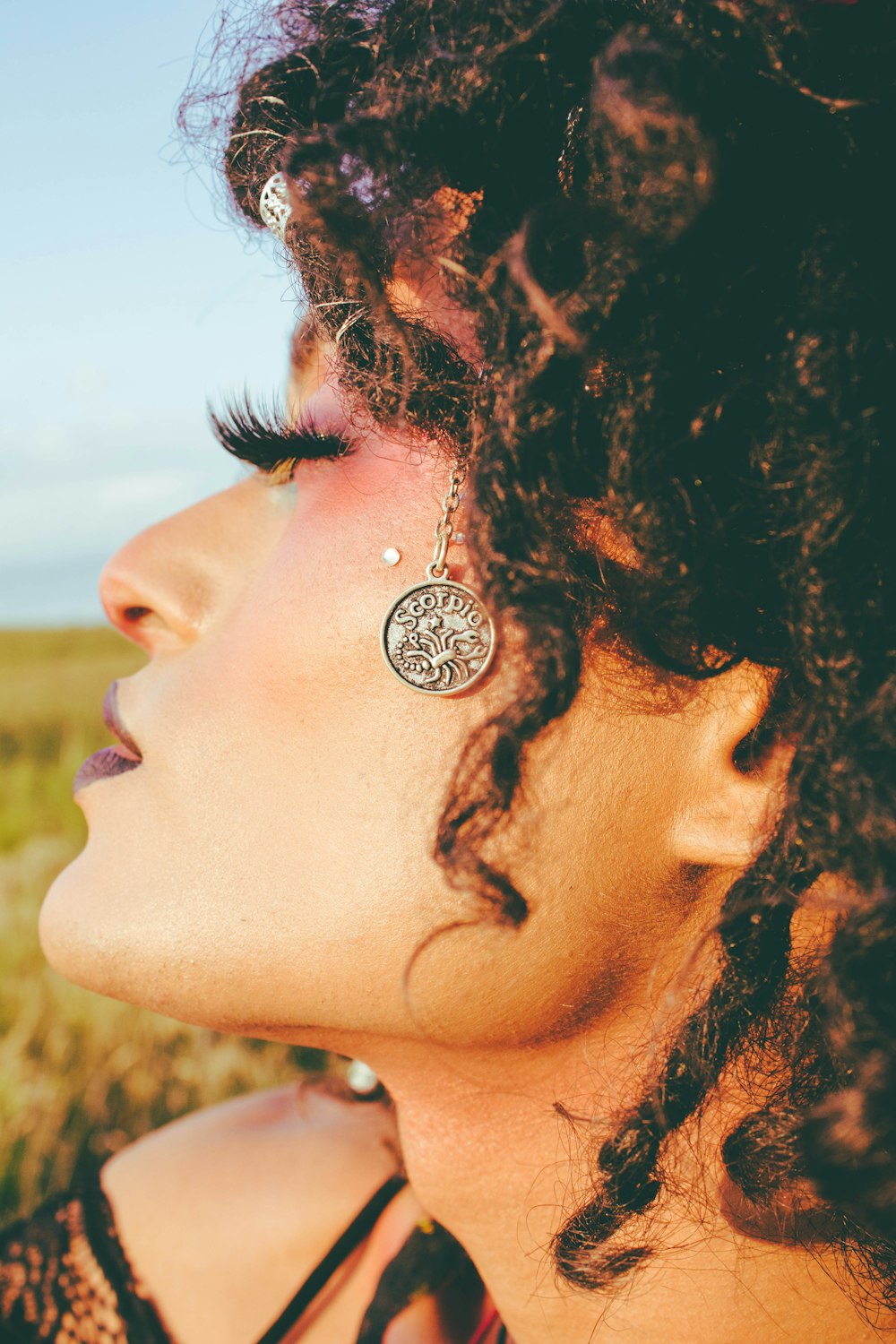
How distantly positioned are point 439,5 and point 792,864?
114cm

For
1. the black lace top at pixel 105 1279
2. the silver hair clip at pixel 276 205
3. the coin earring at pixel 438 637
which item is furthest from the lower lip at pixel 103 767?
the black lace top at pixel 105 1279

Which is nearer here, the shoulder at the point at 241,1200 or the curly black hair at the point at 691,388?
the curly black hair at the point at 691,388

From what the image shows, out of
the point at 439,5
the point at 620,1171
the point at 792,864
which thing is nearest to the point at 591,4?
the point at 439,5

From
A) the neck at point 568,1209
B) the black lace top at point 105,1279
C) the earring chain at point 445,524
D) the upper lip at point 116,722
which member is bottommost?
the black lace top at point 105,1279

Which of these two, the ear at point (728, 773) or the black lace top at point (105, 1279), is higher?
the ear at point (728, 773)

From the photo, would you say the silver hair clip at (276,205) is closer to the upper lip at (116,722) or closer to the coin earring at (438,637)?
the coin earring at (438,637)

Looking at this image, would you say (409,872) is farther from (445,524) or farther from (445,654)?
(445,524)

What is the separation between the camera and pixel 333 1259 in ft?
6.33

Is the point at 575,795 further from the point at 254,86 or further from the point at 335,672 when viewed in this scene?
the point at 254,86

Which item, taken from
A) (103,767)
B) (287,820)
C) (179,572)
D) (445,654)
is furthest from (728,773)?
(103,767)

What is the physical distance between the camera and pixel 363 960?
4.42 ft

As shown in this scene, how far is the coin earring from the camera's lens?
1287 millimetres

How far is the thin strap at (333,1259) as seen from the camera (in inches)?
74.4

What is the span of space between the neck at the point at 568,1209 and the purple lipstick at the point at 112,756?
582 mm
